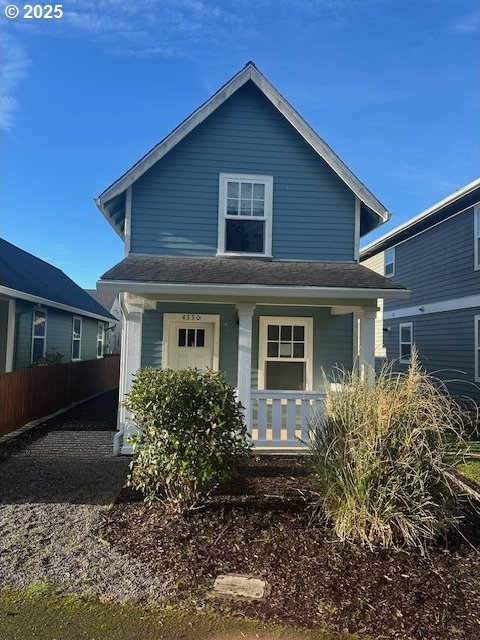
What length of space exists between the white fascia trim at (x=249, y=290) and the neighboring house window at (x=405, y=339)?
31.6ft

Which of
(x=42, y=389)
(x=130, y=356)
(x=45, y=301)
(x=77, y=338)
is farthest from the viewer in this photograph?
(x=77, y=338)

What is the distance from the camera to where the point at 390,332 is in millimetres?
18281

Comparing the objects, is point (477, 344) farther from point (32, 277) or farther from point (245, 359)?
point (32, 277)

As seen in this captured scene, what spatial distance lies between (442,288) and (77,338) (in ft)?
42.3

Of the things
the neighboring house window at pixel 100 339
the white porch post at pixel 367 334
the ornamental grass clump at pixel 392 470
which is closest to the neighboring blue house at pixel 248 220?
the white porch post at pixel 367 334

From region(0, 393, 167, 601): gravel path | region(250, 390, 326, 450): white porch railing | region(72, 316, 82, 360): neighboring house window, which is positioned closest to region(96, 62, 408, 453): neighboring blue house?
region(250, 390, 326, 450): white porch railing

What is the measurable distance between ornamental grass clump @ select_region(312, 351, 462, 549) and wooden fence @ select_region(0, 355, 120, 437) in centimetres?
683

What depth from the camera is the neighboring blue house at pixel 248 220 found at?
29.7 feet

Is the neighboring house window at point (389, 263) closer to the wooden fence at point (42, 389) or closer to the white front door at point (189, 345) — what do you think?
the white front door at point (189, 345)

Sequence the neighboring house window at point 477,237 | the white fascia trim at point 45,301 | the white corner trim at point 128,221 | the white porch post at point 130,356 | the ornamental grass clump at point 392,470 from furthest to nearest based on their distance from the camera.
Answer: the neighboring house window at point 477,237 → the white fascia trim at point 45,301 → the white corner trim at point 128,221 → the white porch post at point 130,356 → the ornamental grass clump at point 392,470

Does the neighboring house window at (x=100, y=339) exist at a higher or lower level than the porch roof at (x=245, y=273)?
lower

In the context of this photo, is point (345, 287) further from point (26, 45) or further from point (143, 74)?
point (26, 45)

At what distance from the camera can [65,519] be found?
15.1 ft

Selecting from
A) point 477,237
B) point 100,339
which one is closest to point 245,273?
point 477,237
